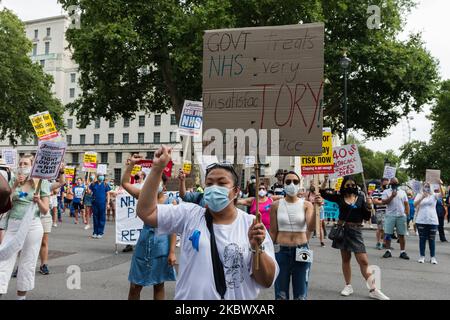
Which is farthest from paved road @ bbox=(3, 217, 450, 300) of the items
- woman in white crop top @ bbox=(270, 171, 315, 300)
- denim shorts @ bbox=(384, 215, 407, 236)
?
woman in white crop top @ bbox=(270, 171, 315, 300)

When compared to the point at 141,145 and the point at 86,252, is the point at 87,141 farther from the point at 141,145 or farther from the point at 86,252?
the point at 86,252

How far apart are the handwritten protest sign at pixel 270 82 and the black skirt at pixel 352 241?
3.79 m

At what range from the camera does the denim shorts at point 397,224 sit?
11492 mm

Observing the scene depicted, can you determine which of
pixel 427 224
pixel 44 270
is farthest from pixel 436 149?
pixel 44 270

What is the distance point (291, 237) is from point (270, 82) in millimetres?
2436

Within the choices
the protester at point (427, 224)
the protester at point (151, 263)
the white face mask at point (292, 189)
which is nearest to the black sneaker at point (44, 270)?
the protester at point (151, 263)

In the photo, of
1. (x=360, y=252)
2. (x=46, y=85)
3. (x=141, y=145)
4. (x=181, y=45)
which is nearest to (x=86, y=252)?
(x=360, y=252)

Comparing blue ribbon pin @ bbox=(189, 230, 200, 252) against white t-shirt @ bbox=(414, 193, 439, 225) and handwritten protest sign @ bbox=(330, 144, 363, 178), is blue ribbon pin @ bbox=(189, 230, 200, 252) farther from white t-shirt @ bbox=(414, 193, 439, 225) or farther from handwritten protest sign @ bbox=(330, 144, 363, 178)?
white t-shirt @ bbox=(414, 193, 439, 225)

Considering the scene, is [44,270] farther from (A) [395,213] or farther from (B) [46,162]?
(A) [395,213]

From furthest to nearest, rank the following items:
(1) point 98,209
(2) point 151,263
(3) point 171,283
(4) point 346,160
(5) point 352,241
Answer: (1) point 98,209 → (4) point 346,160 → (3) point 171,283 → (5) point 352,241 → (2) point 151,263

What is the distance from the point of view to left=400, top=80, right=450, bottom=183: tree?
4331 cm

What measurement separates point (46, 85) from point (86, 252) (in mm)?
29704

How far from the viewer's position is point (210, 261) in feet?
8.94
